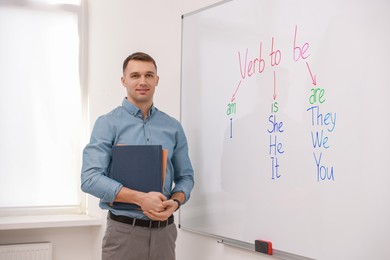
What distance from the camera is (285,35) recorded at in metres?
2.02

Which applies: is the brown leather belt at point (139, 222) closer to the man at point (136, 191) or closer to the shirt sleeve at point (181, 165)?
the man at point (136, 191)

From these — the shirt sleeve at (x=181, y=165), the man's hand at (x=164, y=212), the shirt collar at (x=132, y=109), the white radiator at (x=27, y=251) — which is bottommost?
the white radiator at (x=27, y=251)

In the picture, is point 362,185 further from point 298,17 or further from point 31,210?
point 31,210

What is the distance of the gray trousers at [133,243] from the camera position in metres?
2.12

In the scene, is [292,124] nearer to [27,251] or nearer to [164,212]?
[164,212]

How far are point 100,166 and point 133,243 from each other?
0.36 m

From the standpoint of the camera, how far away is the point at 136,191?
6.69ft

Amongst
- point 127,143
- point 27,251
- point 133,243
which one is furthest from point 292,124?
point 27,251

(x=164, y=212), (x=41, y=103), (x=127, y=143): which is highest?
(x=41, y=103)

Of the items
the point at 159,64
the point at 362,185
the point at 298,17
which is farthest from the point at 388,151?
the point at 159,64

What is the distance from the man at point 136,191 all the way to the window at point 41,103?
1440 millimetres

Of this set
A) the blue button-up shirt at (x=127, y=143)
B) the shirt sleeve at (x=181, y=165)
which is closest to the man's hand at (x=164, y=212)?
the blue button-up shirt at (x=127, y=143)

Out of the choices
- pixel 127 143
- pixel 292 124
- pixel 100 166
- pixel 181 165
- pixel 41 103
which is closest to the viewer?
pixel 292 124

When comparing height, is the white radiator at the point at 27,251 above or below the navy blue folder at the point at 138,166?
below
